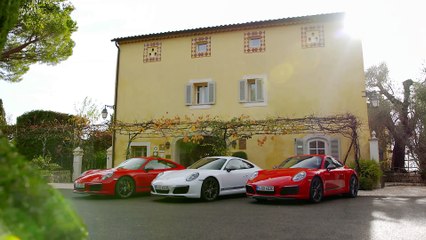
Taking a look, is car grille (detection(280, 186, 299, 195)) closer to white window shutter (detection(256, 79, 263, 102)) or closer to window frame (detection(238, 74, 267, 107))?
window frame (detection(238, 74, 267, 107))

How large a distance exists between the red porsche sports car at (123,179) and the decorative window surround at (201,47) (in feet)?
29.0

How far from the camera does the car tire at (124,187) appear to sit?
1011 cm

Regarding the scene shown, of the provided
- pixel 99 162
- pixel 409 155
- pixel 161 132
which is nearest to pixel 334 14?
pixel 409 155

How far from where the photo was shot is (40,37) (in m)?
19.2

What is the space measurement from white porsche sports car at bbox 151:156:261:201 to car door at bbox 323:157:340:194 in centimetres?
225

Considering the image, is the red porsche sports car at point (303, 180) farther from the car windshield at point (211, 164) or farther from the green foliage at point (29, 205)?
the green foliage at point (29, 205)

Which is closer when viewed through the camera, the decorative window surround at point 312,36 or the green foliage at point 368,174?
the green foliage at point 368,174

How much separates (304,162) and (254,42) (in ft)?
32.1

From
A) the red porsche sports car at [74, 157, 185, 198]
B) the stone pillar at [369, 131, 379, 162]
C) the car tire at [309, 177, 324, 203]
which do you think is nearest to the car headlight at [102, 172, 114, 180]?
the red porsche sports car at [74, 157, 185, 198]

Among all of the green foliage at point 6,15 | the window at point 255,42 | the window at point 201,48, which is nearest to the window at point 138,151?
the window at point 201,48

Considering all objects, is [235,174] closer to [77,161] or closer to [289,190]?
[289,190]

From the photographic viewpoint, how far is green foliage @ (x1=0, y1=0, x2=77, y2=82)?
59.3 ft

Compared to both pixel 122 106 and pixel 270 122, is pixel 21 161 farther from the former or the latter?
pixel 122 106

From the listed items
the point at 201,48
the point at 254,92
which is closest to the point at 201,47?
the point at 201,48
